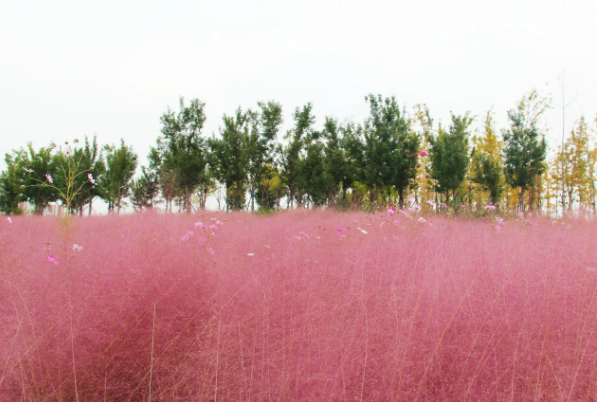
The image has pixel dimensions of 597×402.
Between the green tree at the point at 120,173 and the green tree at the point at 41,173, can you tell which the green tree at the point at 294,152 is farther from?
the green tree at the point at 41,173

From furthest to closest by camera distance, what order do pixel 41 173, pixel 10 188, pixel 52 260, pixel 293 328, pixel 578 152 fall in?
pixel 10 188 < pixel 41 173 < pixel 578 152 < pixel 52 260 < pixel 293 328

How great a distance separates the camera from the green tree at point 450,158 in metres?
16.9

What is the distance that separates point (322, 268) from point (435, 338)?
111 cm

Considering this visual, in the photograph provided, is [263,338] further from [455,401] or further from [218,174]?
[218,174]

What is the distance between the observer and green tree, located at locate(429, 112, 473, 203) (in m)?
16.9

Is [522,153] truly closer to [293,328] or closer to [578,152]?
[578,152]

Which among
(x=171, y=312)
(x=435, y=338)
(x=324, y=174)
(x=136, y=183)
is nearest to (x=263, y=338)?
(x=171, y=312)

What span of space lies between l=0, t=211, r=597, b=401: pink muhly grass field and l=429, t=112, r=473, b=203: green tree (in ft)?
50.2

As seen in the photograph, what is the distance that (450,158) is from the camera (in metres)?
16.9

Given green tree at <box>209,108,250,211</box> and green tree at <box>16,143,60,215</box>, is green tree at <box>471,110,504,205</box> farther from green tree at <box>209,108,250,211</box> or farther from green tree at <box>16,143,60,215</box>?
green tree at <box>16,143,60,215</box>

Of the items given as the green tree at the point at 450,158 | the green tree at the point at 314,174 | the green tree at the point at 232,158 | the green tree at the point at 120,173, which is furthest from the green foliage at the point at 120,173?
the green tree at the point at 450,158

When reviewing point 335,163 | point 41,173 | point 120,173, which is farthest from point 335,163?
Result: point 41,173

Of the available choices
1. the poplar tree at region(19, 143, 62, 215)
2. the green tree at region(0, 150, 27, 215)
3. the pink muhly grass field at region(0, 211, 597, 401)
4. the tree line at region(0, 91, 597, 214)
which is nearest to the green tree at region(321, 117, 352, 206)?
the tree line at region(0, 91, 597, 214)

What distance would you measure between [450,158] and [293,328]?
1711cm
